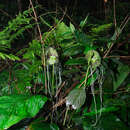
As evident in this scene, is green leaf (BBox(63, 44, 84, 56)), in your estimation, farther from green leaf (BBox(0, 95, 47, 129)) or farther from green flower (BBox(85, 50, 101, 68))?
green leaf (BBox(0, 95, 47, 129))

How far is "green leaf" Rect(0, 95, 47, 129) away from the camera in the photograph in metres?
0.51

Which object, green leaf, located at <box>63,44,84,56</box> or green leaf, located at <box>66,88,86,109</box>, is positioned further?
green leaf, located at <box>63,44,84,56</box>

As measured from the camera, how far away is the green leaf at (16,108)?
19.9 inches

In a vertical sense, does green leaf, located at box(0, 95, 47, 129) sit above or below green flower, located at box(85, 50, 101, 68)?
below

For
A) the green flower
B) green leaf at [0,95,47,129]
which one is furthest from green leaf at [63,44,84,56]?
green leaf at [0,95,47,129]

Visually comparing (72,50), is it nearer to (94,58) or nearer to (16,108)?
(94,58)

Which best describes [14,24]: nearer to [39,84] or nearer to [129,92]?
[39,84]

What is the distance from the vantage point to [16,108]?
21.6 inches

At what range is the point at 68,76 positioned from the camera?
34.9 inches

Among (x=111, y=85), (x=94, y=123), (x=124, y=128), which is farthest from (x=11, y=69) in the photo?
(x=111, y=85)

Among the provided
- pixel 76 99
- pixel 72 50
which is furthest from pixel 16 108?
pixel 72 50

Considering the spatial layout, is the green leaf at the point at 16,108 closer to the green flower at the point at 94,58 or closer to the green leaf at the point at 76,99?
the green leaf at the point at 76,99

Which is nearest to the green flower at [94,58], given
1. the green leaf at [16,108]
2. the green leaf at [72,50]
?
the green leaf at [72,50]

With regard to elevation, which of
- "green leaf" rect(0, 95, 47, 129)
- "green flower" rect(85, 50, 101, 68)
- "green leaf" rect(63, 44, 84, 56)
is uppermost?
"green leaf" rect(63, 44, 84, 56)
